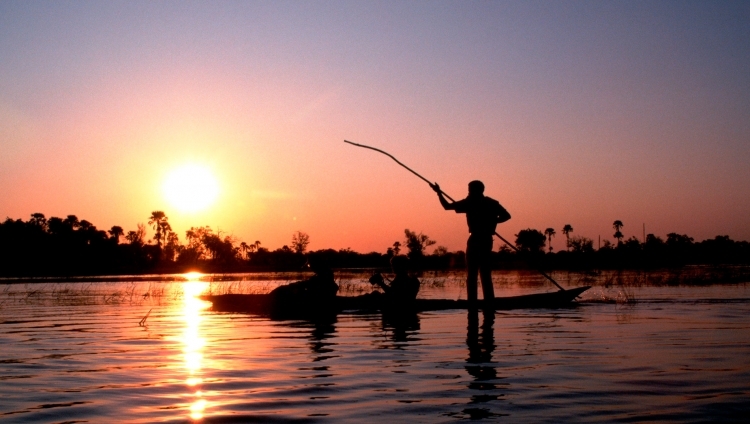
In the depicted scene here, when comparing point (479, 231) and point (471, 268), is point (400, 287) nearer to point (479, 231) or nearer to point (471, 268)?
point (471, 268)

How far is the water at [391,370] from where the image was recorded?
536 cm

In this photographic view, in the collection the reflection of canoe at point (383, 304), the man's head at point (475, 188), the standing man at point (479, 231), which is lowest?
the reflection of canoe at point (383, 304)

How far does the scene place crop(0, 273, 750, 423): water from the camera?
5.36 meters

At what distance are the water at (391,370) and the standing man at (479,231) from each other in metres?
1.95

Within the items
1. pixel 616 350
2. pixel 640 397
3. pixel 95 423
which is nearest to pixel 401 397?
pixel 640 397

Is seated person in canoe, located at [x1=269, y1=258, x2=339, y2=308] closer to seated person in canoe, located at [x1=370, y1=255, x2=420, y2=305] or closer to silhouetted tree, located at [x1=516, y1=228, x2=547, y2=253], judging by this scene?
seated person in canoe, located at [x1=370, y1=255, x2=420, y2=305]

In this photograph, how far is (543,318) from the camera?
1279 cm

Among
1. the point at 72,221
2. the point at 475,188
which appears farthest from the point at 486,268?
the point at 72,221

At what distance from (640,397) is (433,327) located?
623cm

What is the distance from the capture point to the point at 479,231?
1480 cm

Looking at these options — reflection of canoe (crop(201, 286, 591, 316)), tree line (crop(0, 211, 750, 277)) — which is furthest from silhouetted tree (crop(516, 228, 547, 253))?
reflection of canoe (crop(201, 286, 591, 316))

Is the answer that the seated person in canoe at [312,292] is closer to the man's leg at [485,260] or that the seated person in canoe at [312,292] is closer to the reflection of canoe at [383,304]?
the reflection of canoe at [383,304]

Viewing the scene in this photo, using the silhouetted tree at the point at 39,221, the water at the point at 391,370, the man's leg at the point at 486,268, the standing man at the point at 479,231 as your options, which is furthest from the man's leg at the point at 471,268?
the silhouetted tree at the point at 39,221

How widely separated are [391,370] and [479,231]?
7825 mm
